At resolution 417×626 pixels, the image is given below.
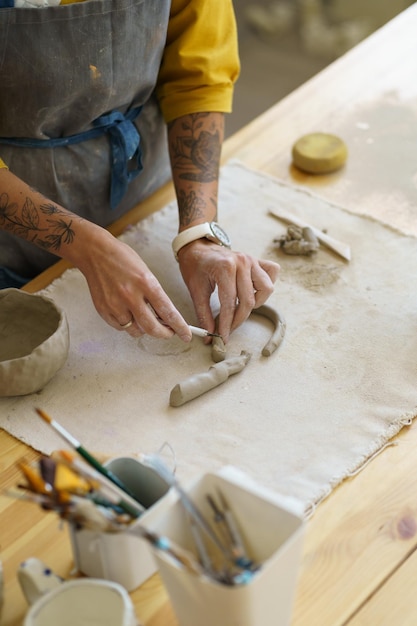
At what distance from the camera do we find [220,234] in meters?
1.47

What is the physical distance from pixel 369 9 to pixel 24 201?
315cm

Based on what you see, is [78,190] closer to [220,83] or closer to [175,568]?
[220,83]

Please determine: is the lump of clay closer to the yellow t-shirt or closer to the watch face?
the watch face

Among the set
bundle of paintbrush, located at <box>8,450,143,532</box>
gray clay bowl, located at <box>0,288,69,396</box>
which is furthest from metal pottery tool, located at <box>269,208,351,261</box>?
bundle of paintbrush, located at <box>8,450,143,532</box>

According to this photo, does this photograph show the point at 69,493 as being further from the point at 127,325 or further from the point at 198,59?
the point at 198,59

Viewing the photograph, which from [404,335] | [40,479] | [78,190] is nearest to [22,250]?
[78,190]

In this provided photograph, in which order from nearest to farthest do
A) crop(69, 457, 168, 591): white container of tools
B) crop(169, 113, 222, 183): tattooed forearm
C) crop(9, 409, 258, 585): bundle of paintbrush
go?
crop(9, 409, 258, 585): bundle of paintbrush
crop(69, 457, 168, 591): white container of tools
crop(169, 113, 222, 183): tattooed forearm

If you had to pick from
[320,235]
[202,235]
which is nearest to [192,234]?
[202,235]

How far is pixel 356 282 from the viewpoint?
1.45 m

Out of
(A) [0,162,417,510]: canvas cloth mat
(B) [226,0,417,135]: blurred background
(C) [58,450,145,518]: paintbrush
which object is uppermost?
(C) [58,450,145,518]: paintbrush

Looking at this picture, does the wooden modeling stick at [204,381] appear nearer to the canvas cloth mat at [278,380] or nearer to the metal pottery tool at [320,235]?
the canvas cloth mat at [278,380]

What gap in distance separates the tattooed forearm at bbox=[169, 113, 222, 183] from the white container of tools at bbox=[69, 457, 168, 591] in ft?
2.55

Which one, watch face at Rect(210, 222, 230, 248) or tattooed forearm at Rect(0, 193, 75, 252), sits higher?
tattooed forearm at Rect(0, 193, 75, 252)

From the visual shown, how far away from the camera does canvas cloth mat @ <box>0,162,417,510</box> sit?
1.14 m
